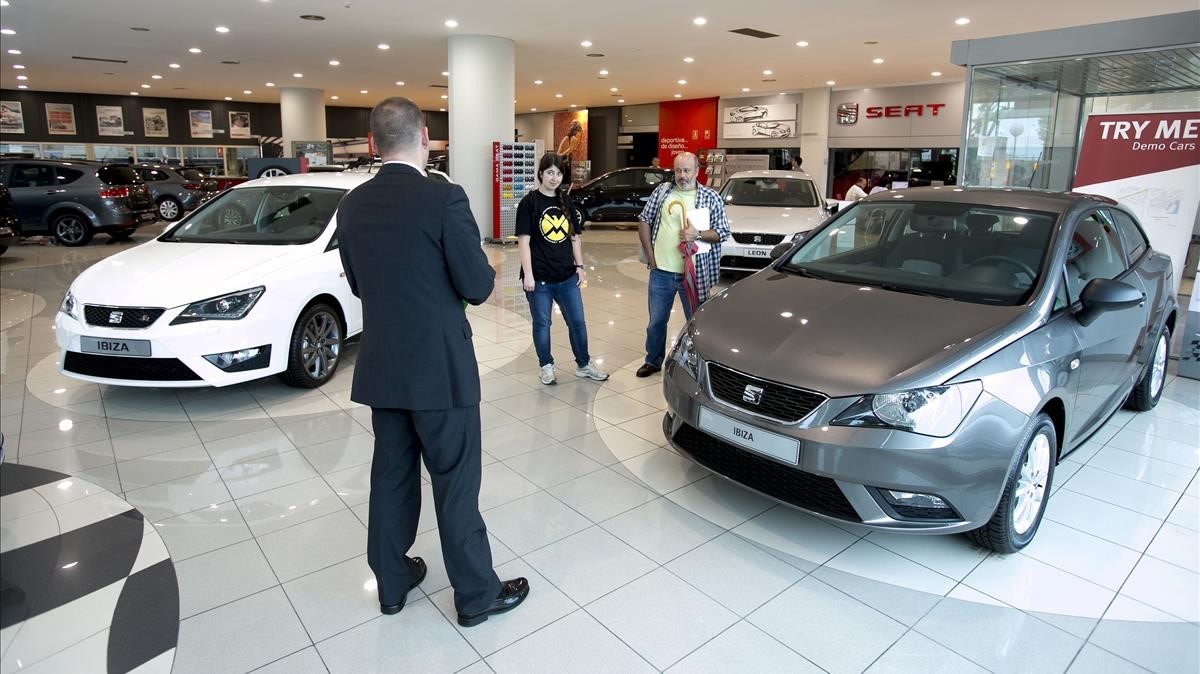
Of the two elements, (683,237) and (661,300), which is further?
(661,300)

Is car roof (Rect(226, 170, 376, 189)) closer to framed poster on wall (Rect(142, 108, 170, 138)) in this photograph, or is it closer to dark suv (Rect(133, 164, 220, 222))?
dark suv (Rect(133, 164, 220, 222))

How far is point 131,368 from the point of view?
403cm

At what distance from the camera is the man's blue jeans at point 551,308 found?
4.61 metres

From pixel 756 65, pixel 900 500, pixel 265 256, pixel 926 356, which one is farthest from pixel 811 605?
pixel 756 65

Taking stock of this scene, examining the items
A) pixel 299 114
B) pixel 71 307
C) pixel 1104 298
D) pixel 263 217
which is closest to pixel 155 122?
pixel 299 114

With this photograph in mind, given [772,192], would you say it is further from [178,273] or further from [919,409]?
[919,409]

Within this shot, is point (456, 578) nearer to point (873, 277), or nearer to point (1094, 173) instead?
point (873, 277)

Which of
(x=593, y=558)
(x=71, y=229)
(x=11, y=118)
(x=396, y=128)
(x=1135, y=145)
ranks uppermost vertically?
(x=11, y=118)

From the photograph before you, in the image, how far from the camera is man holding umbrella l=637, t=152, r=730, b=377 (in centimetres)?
459

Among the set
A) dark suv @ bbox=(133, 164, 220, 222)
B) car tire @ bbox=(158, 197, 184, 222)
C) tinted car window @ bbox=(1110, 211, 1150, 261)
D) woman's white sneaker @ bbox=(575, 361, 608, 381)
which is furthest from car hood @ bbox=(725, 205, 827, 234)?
car tire @ bbox=(158, 197, 184, 222)

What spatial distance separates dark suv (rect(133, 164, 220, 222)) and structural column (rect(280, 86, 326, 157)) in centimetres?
433

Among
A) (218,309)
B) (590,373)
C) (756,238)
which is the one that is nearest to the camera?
(218,309)

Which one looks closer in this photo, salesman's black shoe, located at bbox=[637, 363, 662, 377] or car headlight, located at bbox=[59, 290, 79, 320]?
car headlight, located at bbox=[59, 290, 79, 320]

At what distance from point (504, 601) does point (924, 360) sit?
169 cm
